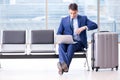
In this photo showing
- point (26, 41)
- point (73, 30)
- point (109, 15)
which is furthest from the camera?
point (109, 15)

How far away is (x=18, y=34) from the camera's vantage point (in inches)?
232

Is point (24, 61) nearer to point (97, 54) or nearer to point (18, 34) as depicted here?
point (18, 34)

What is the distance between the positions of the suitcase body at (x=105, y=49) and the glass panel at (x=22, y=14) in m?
4.47

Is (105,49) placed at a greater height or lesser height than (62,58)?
greater

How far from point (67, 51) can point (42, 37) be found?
77cm

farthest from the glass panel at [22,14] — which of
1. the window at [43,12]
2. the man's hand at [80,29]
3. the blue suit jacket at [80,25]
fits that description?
the man's hand at [80,29]

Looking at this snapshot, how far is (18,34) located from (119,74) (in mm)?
2025

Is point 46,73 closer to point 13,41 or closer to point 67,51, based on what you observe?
point 67,51

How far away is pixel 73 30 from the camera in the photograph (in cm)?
554

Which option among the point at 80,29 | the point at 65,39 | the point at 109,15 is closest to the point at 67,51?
the point at 65,39

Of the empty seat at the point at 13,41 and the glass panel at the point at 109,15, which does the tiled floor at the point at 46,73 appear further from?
the glass panel at the point at 109,15

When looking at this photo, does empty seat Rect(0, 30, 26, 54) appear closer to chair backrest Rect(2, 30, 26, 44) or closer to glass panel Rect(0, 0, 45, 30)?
chair backrest Rect(2, 30, 26, 44)

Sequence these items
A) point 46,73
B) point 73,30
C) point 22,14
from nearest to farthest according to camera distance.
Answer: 1. point 46,73
2. point 73,30
3. point 22,14

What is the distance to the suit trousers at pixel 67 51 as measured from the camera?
17.0 feet
